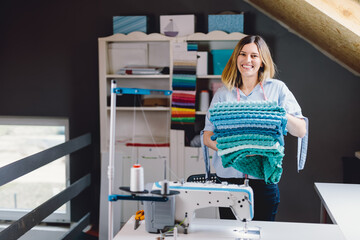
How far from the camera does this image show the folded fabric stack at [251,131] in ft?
6.06

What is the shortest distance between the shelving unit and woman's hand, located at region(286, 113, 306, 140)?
5.31 ft

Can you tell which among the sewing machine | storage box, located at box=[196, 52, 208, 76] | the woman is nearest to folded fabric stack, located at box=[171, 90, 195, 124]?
storage box, located at box=[196, 52, 208, 76]

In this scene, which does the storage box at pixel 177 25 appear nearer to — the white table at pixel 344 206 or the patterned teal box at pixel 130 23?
the patterned teal box at pixel 130 23

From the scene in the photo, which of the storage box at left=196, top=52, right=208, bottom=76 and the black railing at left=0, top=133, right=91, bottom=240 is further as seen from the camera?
the storage box at left=196, top=52, right=208, bottom=76

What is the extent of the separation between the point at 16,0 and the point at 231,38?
2.08 meters

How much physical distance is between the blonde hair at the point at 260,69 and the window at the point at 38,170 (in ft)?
7.68

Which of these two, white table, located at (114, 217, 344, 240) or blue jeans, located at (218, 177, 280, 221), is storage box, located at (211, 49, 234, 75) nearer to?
blue jeans, located at (218, 177, 280, 221)

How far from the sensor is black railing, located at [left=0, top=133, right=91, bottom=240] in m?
2.64

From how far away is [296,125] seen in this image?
6.69 feet

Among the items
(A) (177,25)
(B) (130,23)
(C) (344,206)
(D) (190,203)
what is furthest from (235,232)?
(B) (130,23)

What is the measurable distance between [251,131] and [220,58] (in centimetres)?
183

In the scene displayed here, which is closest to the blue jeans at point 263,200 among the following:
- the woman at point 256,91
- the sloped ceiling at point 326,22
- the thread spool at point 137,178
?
the woman at point 256,91

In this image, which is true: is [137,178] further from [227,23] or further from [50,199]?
[227,23]

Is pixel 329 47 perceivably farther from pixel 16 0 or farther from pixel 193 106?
pixel 16 0
